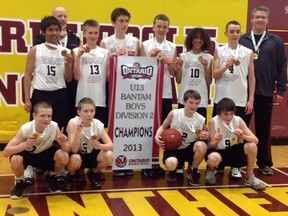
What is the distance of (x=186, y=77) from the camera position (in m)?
4.88

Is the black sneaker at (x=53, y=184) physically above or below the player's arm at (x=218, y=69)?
below

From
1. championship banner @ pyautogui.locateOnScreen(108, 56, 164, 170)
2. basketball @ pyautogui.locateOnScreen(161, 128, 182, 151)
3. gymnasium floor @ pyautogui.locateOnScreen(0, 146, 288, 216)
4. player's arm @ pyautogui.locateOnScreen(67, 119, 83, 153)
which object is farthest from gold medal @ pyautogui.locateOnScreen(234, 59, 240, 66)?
player's arm @ pyautogui.locateOnScreen(67, 119, 83, 153)

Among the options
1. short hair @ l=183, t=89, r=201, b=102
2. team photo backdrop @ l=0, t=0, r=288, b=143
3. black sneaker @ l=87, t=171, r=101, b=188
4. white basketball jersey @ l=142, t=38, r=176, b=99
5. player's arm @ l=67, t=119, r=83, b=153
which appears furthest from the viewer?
team photo backdrop @ l=0, t=0, r=288, b=143

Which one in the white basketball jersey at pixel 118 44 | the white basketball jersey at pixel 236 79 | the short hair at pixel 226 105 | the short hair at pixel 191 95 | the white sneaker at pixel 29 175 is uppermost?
the white basketball jersey at pixel 118 44

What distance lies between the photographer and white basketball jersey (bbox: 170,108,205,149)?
468cm

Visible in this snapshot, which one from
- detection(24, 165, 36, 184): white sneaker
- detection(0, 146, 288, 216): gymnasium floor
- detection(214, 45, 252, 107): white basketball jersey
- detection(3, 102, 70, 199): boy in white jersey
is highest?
detection(214, 45, 252, 107): white basketball jersey

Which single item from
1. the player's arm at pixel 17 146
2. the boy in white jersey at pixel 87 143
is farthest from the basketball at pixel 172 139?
the player's arm at pixel 17 146

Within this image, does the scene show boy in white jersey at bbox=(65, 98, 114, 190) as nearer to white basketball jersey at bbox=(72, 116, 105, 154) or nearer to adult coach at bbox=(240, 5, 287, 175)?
white basketball jersey at bbox=(72, 116, 105, 154)

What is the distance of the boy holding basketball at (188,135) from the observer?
457 centimetres

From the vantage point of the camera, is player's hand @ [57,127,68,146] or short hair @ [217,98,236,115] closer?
player's hand @ [57,127,68,146]

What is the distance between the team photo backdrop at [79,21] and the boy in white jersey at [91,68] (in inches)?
71.6

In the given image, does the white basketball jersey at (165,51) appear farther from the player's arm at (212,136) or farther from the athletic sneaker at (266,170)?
the athletic sneaker at (266,170)

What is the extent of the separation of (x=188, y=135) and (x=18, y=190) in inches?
76.5

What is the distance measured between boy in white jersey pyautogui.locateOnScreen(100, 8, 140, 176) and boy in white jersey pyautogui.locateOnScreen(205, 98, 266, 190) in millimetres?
1110
